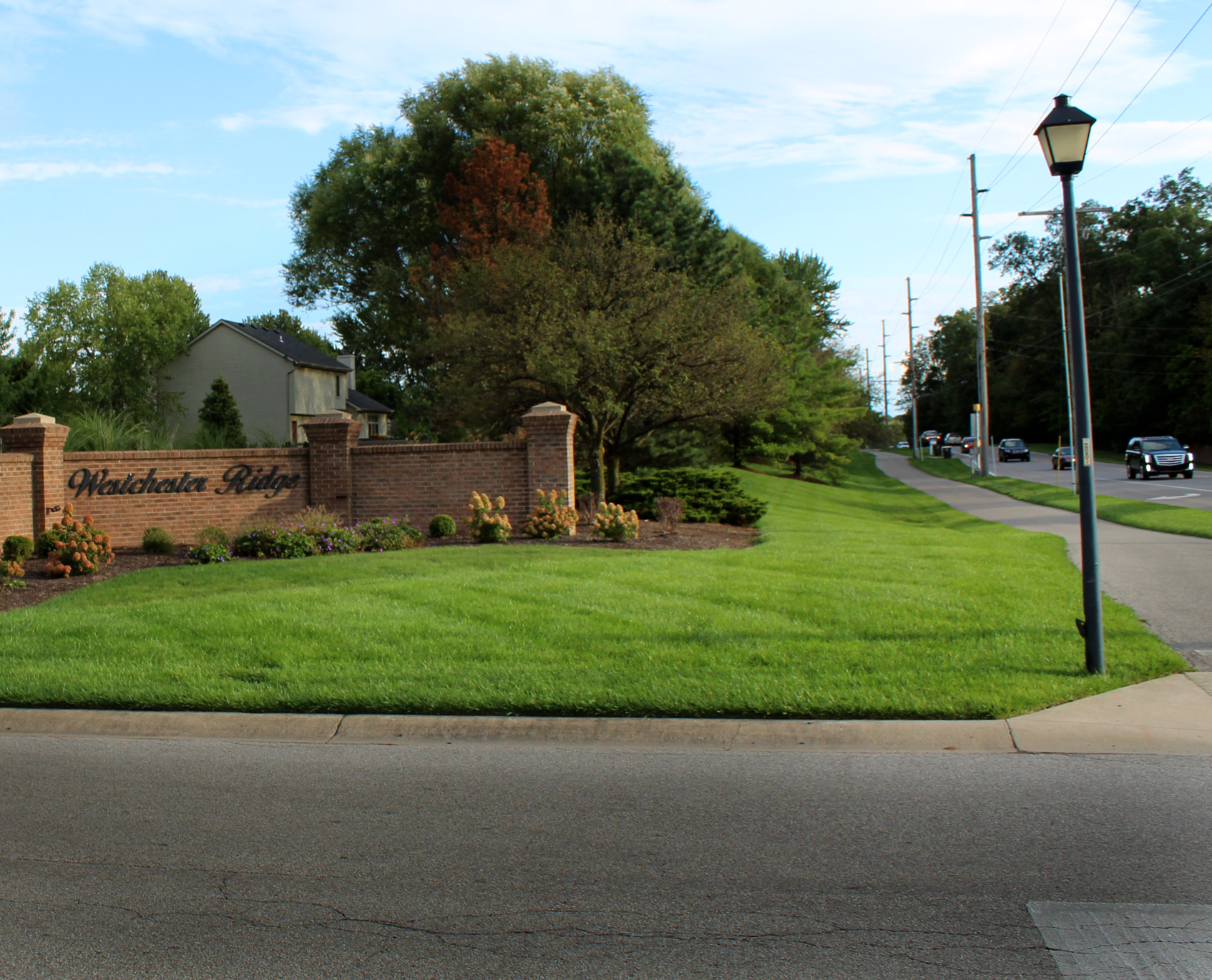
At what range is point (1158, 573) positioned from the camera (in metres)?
12.8

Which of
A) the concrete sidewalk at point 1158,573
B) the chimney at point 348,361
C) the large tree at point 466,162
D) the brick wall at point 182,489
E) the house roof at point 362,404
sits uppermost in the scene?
the large tree at point 466,162

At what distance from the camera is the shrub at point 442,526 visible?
666 inches

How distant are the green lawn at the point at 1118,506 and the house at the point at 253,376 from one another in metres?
34.0

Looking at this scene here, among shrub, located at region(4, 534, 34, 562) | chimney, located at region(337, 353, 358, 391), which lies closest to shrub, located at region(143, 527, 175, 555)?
shrub, located at region(4, 534, 34, 562)

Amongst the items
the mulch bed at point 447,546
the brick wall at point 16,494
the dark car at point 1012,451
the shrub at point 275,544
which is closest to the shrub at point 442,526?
the mulch bed at point 447,546

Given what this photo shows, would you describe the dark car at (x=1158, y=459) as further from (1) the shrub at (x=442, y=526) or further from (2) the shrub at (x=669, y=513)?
(1) the shrub at (x=442, y=526)

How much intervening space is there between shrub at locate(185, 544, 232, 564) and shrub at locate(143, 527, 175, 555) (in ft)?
5.33

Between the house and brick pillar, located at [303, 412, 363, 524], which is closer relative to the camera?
brick pillar, located at [303, 412, 363, 524]

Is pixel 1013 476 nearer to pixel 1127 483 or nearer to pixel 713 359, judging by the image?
pixel 1127 483

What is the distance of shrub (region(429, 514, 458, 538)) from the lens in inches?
666

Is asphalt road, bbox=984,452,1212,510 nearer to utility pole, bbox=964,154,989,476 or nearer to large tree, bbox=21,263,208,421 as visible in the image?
utility pole, bbox=964,154,989,476

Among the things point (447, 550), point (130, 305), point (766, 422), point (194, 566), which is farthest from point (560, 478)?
point (130, 305)

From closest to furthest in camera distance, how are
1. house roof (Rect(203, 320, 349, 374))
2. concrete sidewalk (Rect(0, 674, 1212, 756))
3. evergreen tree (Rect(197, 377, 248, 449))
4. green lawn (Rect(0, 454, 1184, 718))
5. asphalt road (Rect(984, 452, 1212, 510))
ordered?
concrete sidewalk (Rect(0, 674, 1212, 756))
green lawn (Rect(0, 454, 1184, 718))
asphalt road (Rect(984, 452, 1212, 510))
evergreen tree (Rect(197, 377, 248, 449))
house roof (Rect(203, 320, 349, 374))

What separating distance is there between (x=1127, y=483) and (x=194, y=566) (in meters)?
35.2
